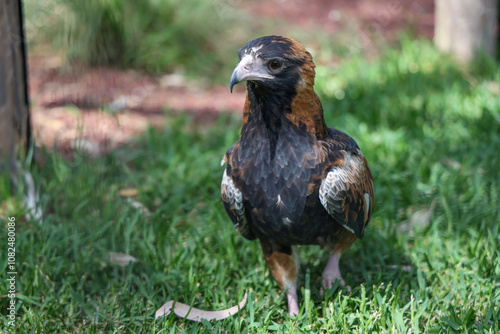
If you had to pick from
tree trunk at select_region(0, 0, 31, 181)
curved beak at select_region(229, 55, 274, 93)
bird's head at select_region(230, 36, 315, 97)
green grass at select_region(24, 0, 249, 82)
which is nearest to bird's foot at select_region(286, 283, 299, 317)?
bird's head at select_region(230, 36, 315, 97)

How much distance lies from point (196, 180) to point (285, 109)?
1.79 metres

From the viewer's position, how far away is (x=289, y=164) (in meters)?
2.72

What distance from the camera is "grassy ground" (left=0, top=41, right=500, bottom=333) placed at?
9.73 feet

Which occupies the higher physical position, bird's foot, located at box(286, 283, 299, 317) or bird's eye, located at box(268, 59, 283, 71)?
bird's eye, located at box(268, 59, 283, 71)

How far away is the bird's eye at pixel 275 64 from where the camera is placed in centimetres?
255

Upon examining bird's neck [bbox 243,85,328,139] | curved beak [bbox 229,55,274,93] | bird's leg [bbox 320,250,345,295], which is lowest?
bird's leg [bbox 320,250,345,295]

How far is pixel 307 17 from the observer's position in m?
8.33

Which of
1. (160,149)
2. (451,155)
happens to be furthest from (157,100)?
(451,155)

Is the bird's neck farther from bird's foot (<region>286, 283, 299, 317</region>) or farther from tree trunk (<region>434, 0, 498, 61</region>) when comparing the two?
tree trunk (<region>434, 0, 498, 61</region>)

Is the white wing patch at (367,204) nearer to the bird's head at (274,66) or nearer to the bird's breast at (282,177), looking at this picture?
the bird's breast at (282,177)

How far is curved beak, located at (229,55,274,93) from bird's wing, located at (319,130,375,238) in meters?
0.52

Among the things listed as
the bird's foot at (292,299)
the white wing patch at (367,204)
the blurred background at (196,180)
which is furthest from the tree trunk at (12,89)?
the white wing patch at (367,204)

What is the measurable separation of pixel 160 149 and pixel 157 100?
1.32m

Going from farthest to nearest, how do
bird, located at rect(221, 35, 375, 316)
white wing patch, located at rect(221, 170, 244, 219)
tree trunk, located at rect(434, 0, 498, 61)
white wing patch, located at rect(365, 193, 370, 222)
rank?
tree trunk, located at rect(434, 0, 498, 61) < white wing patch, located at rect(365, 193, 370, 222) < white wing patch, located at rect(221, 170, 244, 219) < bird, located at rect(221, 35, 375, 316)
